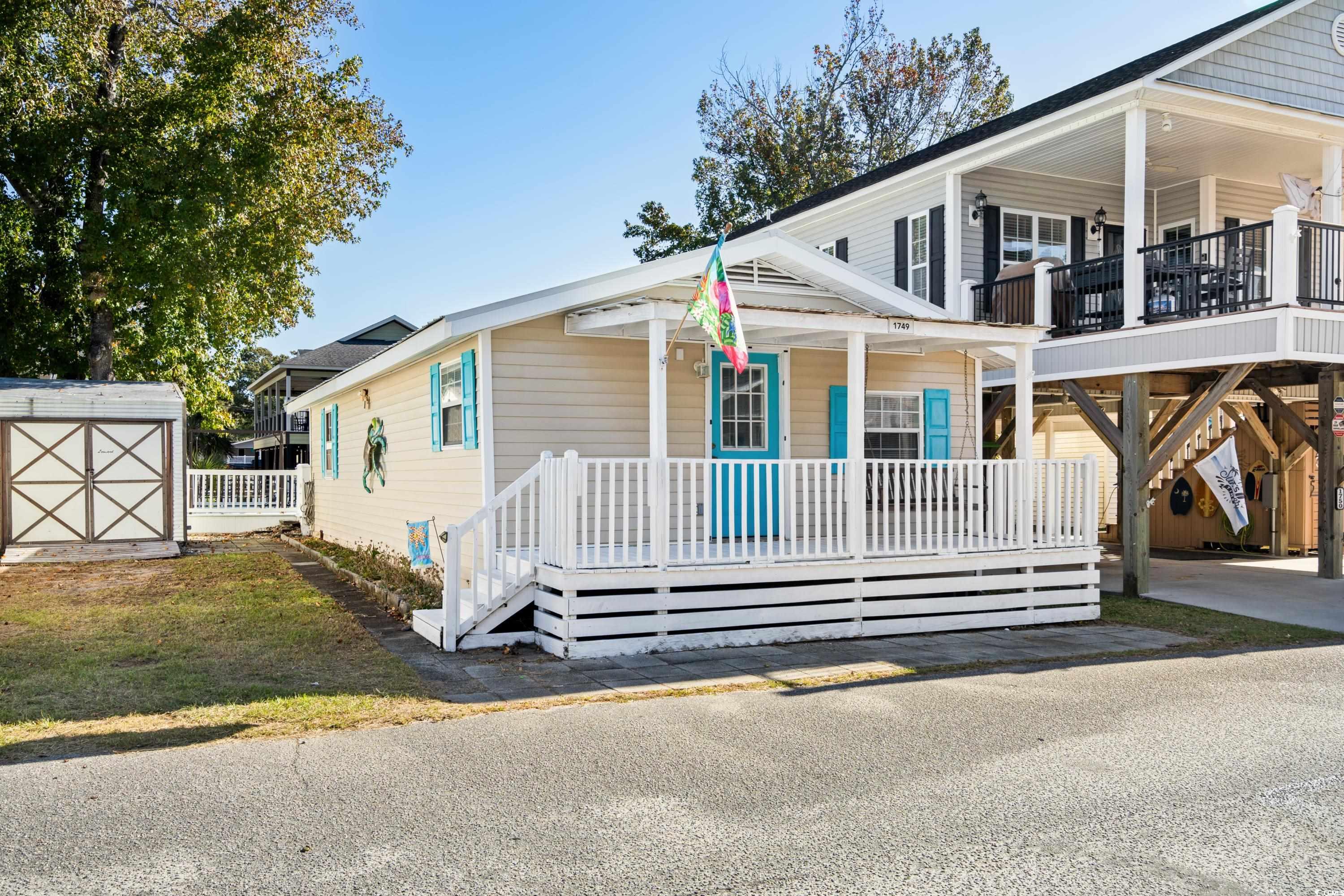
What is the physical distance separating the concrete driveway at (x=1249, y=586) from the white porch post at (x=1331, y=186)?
4.57m

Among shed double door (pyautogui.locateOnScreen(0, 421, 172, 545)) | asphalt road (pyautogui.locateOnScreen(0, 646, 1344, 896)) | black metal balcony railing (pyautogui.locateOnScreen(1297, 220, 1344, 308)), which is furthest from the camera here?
shed double door (pyautogui.locateOnScreen(0, 421, 172, 545))

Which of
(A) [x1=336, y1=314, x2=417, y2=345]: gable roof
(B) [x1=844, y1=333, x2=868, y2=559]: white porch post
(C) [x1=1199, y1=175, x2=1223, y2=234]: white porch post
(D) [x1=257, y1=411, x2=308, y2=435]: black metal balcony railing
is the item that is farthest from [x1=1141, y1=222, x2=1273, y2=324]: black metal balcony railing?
(A) [x1=336, y1=314, x2=417, y2=345]: gable roof

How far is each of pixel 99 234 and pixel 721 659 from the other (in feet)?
Result: 59.6

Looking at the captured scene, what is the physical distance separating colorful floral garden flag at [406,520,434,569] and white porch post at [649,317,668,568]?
315 centimetres

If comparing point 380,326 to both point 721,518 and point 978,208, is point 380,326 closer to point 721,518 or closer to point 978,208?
point 978,208

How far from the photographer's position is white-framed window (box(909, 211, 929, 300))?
15.2m

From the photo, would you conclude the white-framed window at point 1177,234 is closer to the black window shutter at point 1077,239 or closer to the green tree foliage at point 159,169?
the black window shutter at point 1077,239

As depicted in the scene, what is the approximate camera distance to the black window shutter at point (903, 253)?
1560 centimetres

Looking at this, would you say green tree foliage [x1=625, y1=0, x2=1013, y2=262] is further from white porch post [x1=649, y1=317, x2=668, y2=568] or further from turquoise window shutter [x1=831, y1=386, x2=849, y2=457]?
white porch post [x1=649, y1=317, x2=668, y2=568]

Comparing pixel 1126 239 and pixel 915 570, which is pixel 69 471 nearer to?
pixel 915 570

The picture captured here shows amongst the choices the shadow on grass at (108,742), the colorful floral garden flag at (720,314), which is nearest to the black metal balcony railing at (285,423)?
the colorful floral garden flag at (720,314)

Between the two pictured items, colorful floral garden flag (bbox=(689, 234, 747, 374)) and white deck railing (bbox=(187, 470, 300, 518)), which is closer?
colorful floral garden flag (bbox=(689, 234, 747, 374))

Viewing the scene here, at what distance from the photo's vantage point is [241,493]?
70.6 ft

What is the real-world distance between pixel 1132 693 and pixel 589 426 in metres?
5.30
